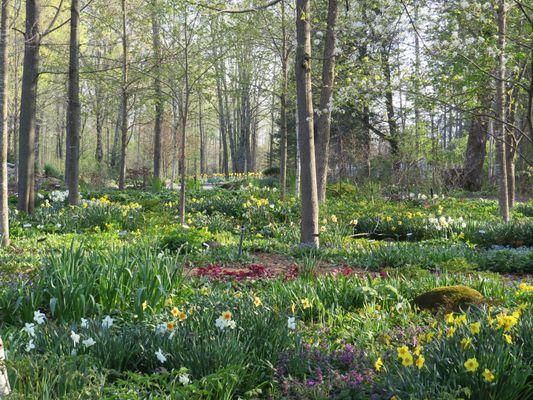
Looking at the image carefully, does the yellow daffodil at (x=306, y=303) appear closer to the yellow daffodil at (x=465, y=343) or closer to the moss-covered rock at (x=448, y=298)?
the moss-covered rock at (x=448, y=298)

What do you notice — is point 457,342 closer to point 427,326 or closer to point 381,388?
point 381,388

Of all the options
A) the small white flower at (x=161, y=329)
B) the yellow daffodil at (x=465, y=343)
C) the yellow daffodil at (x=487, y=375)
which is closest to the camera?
the yellow daffodil at (x=487, y=375)

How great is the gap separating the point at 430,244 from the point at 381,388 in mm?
6015

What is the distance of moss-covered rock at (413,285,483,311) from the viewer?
14.0 feet

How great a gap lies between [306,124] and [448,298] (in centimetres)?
358

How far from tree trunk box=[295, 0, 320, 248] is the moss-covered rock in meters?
2.96

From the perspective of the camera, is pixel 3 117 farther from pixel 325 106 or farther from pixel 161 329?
pixel 325 106

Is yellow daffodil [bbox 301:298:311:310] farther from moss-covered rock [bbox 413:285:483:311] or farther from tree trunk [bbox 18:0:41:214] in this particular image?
tree trunk [bbox 18:0:41:214]

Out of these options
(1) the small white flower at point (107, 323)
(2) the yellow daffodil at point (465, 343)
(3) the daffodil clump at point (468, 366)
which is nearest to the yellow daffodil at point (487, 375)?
(3) the daffodil clump at point (468, 366)

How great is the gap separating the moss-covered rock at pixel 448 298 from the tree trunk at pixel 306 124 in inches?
117

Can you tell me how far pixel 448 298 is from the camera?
4.33 m

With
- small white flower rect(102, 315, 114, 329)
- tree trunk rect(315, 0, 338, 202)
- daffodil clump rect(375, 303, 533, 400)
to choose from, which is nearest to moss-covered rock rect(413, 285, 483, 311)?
daffodil clump rect(375, 303, 533, 400)

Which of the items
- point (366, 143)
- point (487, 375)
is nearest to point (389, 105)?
point (366, 143)

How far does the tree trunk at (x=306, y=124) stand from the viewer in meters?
7.10
